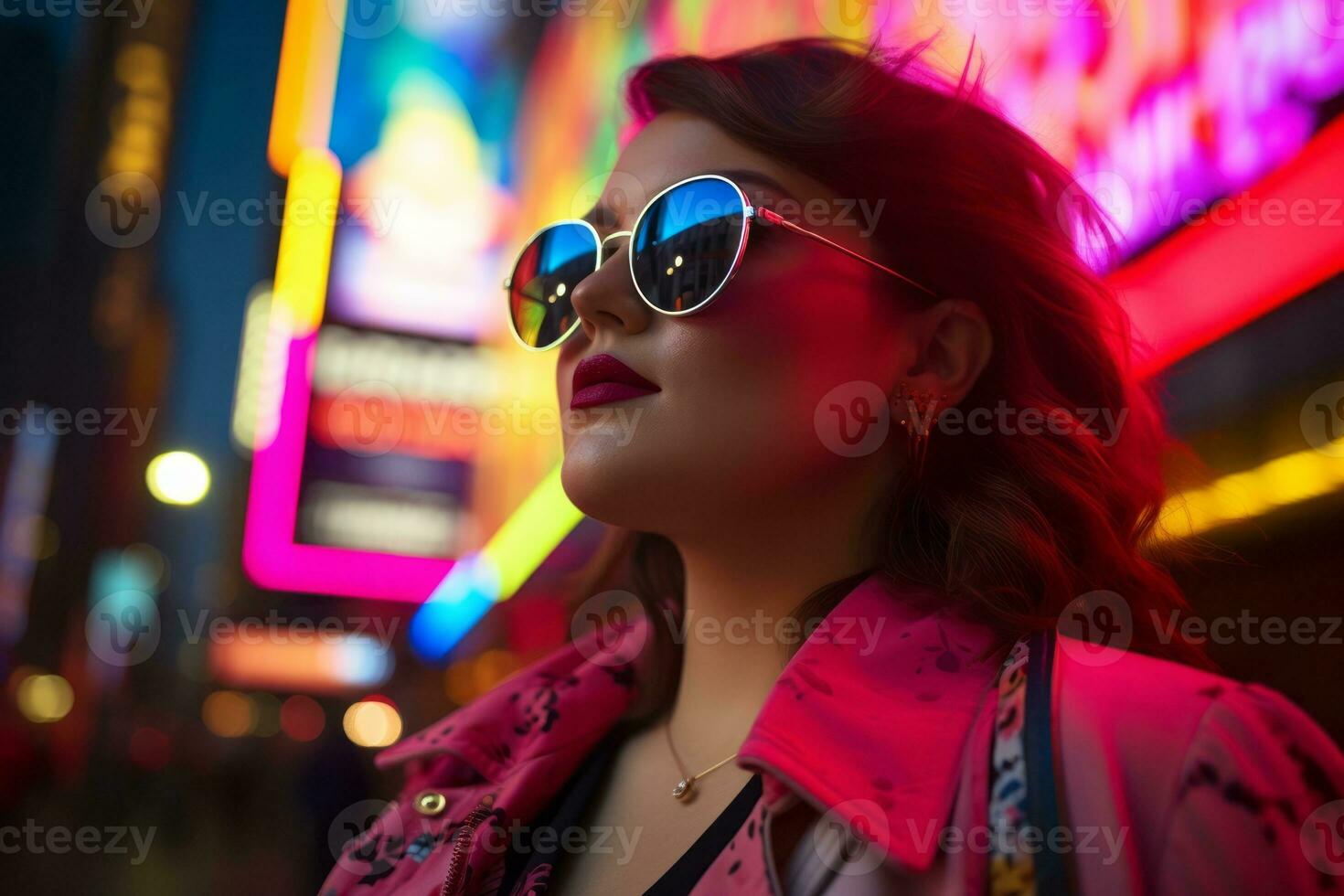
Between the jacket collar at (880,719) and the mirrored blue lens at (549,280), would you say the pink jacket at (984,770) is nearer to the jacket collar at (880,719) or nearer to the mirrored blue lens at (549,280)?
the jacket collar at (880,719)

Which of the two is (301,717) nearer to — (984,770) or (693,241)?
(693,241)

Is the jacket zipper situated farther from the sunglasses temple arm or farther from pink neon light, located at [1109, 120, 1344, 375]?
pink neon light, located at [1109, 120, 1344, 375]

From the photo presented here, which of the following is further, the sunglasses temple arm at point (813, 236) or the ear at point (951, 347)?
the ear at point (951, 347)

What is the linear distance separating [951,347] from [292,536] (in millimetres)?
6459

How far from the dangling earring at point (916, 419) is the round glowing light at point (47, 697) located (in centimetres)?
1953

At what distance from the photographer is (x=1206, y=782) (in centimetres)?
108

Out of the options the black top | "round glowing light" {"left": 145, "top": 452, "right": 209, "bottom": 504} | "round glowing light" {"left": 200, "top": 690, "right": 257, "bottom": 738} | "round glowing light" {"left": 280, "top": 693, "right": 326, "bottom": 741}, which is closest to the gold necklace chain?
the black top

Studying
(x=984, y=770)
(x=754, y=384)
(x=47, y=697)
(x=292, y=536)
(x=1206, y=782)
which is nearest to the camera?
(x=1206, y=782)

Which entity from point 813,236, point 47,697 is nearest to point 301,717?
point 47,697

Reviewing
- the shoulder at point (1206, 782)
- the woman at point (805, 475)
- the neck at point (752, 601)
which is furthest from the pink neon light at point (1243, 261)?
the shoulder at point (1206, 782)

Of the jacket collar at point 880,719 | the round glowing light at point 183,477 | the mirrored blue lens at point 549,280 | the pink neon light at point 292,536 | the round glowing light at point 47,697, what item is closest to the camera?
the jacket collar at point 880,719

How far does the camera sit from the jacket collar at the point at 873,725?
3.98 feet


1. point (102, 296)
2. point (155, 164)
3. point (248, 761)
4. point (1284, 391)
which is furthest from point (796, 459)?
point (102, 296)

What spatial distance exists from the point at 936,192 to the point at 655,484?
0.76 metres
